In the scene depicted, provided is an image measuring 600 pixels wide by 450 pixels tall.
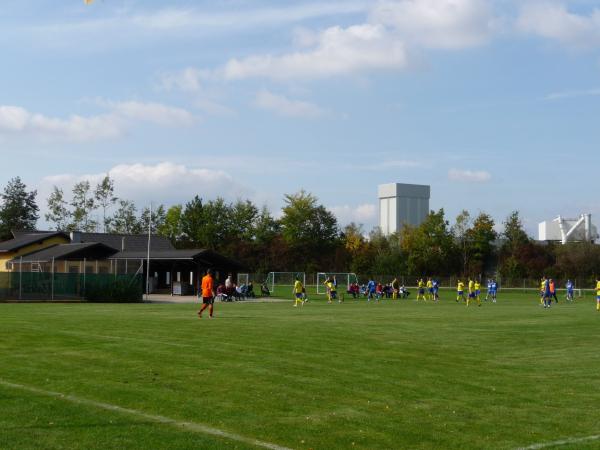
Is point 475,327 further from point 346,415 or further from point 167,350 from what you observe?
point 346,415

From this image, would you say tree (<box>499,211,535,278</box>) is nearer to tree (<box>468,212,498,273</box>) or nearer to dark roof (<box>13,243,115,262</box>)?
tree (<box>468,212,498,273</box>)

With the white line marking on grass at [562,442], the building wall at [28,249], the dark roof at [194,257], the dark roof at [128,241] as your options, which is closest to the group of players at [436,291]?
the dark roof at [194,257]

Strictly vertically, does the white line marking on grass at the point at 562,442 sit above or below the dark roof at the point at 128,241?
below

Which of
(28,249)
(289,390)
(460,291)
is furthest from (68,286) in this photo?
(289,390)

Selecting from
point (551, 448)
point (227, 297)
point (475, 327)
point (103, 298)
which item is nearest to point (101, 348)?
point (551, 448)

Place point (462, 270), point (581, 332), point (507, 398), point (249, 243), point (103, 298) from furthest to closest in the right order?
point (249, 243)
point (462, 270)
point (103, 298)
point (581, 332)
point (507, 398)

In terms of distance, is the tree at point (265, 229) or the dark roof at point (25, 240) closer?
the dark roof at point (25, 240)

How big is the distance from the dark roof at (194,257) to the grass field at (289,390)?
40755mm

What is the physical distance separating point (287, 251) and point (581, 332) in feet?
276

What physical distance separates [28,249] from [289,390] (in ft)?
201

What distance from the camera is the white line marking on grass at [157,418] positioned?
29.0 ft

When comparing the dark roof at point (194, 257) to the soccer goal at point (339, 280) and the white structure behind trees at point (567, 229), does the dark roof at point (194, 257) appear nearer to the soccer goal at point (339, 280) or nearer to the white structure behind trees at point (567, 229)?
the soccer goal at point (339, 280)

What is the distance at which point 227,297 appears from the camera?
176 ft

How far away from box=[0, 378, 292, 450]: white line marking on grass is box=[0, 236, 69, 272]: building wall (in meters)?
57.8
